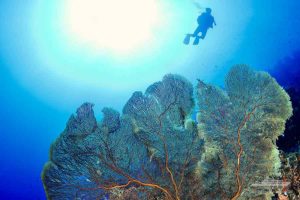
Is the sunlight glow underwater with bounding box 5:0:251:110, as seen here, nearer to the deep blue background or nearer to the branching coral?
the deep blue background

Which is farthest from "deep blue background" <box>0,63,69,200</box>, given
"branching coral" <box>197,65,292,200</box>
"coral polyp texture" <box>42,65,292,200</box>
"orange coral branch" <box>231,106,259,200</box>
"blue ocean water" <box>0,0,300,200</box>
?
"orange coral branch" <box>231,106,259,200</box>

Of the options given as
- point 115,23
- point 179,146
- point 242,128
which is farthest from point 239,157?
point 115,23

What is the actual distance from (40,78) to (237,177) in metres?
54.3

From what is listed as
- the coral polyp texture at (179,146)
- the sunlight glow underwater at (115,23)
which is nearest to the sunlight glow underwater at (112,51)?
the sunlight glow underwater at (115,23)

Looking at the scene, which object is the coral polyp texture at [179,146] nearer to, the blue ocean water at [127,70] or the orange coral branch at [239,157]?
the orange coral branch at [239,157]

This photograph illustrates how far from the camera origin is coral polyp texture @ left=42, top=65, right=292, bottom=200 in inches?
163

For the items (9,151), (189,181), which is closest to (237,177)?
(189,181)

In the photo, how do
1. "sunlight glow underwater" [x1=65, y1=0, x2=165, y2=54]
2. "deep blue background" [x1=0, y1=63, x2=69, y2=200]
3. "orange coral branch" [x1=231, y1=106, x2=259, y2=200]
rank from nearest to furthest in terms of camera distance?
"orange coral branch" [x1=231, y1=106, x2=259, y2=200] < "sunlight glow underwater" [x1=65, y1=0, x2=165, y2=54] < "deep blue background" [x1=0, y1=63, x2=69, y2=200]

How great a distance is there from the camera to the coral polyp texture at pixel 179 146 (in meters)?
4.13

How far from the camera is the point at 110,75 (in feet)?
176

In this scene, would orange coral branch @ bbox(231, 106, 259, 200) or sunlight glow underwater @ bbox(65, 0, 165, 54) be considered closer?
Result: orange coral branch @ bbox(231, 106, 259, 200)

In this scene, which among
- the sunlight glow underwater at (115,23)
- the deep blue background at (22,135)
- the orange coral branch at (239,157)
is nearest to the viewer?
the orange coral branch at (239,157)

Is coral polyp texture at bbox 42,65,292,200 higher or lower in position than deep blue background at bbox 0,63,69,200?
lower

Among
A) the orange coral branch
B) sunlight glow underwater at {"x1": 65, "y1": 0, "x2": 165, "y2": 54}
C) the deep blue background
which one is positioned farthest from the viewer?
the deep blue background
